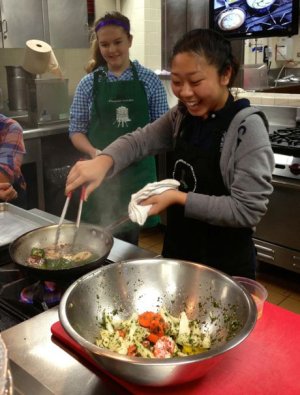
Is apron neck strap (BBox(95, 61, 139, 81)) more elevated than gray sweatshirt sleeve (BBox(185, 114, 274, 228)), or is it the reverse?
apron neck strap (BBox(95, 61, 139, 81))

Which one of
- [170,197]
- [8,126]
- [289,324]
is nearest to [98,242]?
[170,197]

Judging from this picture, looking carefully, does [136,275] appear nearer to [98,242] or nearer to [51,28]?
[98,242]

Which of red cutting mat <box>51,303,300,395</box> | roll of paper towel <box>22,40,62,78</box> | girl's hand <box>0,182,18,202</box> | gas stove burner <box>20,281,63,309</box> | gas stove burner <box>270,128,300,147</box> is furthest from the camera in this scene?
roll of paper towel <box>22,40,62,78</box>

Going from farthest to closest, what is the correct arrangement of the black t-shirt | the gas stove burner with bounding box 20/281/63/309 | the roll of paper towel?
the roll of paper towel < the black t-shirt < the gas stove burner with bounding box 20/281/63/309

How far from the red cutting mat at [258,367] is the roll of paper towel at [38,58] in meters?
2.86

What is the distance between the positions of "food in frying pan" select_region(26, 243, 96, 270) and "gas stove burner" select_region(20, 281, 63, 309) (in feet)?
0.18

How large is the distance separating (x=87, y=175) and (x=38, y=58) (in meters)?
2.36

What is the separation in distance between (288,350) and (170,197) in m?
0.54

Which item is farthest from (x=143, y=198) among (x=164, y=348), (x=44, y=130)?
(x=44, y=130)

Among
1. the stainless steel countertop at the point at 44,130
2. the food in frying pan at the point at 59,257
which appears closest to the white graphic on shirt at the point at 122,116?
the stainless steel countertop at the point at 44,130

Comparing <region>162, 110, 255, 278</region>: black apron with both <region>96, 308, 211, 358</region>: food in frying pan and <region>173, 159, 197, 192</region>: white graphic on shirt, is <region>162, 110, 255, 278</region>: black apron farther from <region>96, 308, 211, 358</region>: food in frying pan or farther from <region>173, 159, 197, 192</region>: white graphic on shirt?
<region>96, 308, 211, 358</region>: food in frying pan

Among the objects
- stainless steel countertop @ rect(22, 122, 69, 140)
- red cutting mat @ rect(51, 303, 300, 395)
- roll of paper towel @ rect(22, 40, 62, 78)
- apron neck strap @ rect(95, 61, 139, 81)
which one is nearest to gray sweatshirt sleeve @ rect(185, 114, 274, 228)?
red cutting mat @ rect(51, 303, 300, 395)

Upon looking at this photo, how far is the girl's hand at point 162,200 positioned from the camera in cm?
129

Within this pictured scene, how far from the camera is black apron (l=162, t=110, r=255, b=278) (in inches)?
59.4
